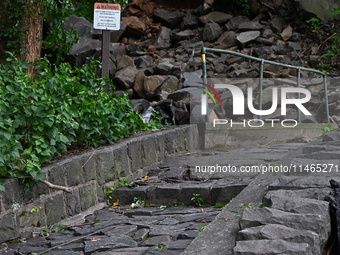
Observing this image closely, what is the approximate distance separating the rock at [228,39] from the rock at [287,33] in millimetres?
1328

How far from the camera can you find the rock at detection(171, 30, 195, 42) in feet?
52.7

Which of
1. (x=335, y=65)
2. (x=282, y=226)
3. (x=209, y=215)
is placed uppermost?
(x=335, y=65)

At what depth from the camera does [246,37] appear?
15.0 m

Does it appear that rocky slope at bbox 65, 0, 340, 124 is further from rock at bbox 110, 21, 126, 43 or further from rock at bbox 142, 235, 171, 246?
rock at bbox 142, 235, 171, 246

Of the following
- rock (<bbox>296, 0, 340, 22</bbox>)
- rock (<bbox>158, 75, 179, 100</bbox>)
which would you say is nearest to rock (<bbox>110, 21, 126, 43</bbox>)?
rock (<bbox>158, 75, 179, 100</bbox>)

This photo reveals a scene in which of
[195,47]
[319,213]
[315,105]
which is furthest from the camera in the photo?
[195,47]

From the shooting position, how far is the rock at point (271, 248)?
2287 mm

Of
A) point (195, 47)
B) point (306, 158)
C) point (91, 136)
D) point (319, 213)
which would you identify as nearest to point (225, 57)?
point (195, 47)

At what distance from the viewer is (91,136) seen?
5.66 metres

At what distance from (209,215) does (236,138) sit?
3545 mm

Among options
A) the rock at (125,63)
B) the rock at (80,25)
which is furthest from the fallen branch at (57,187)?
the rock at (80,25)

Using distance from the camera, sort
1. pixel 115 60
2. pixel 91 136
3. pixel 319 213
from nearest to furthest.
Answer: pixel 319 213, pixel 91 136, pixel 115 60

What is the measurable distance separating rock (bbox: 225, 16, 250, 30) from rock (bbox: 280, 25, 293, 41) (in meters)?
1.15

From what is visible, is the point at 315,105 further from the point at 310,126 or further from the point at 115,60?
the point at 115,60
